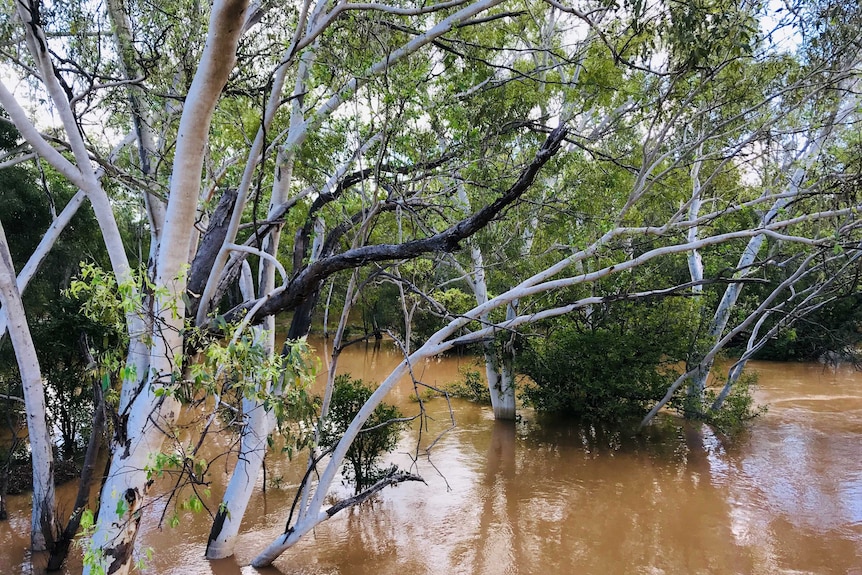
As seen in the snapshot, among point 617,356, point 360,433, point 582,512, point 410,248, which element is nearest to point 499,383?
point 617,356

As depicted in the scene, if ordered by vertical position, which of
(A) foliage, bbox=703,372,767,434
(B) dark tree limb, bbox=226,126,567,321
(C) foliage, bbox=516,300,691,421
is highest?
(B) dark tree limb, bbox=226,126,567,321

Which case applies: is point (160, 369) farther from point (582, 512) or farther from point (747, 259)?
point (747, 259)

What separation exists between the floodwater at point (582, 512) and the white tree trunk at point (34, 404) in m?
0.45

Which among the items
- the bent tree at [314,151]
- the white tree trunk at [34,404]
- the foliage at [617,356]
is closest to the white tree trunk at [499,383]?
the foliage at [617,356]

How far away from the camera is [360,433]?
6.83 metres

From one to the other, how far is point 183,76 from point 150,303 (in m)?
2.77

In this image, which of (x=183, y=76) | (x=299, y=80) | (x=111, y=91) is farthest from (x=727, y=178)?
(x=111, y=91)

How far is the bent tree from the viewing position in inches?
134

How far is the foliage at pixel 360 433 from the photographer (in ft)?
22.7

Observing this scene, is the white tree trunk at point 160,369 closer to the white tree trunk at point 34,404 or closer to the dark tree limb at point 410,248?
the dark tree limb at point 410,248

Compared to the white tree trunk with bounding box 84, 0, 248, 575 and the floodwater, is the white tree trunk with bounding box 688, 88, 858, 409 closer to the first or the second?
the floodwater

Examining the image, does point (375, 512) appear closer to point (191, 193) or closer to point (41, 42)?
point (191, 193)

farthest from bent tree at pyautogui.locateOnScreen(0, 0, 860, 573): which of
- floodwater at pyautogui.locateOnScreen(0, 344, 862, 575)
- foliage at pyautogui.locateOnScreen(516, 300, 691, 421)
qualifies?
foliage at pyautogui.locateOnScreen(516, 300, 691, 421)

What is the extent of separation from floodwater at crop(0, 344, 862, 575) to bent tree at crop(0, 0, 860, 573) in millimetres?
1176
